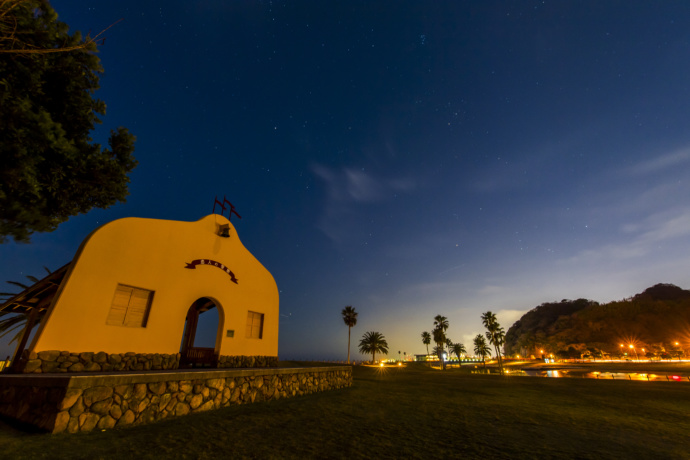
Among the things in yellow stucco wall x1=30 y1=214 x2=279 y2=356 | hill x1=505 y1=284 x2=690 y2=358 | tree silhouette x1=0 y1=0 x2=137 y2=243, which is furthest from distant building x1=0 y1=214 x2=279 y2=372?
hill x1=505 y1=284 x2=690 y2=358

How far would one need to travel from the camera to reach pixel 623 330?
3467 inches

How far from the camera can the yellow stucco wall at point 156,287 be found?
8305 millimetres

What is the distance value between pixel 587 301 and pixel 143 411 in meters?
175

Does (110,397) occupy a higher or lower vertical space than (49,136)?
lower

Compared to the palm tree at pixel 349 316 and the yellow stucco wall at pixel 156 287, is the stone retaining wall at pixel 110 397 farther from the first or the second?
the palm tree at pixel 349 316

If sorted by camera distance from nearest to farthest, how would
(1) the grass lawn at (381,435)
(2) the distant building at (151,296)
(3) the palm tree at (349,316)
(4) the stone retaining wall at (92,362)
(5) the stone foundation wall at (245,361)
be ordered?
(1) the grass lawn at (381,435), (4) the stone retaining wall at (92,362), (2) the distant building at (151,296), (5) the stone foundation wall at (245,361), (3) the palm tree at (349,316)

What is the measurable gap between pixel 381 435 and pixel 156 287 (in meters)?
9.20

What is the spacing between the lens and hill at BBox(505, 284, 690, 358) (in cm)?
8125

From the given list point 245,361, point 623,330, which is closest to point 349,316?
point 245,361

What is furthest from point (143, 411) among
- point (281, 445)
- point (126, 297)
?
point (126, 297)

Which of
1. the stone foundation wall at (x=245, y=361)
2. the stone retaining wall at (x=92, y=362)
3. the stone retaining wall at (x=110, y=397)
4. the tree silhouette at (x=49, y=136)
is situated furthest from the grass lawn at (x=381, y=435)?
the tree silhouette at (x=49, y=136)

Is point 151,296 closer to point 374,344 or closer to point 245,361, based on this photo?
point 245,361

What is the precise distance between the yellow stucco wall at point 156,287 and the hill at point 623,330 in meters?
116

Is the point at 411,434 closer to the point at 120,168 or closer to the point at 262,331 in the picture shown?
the point at 262,331
